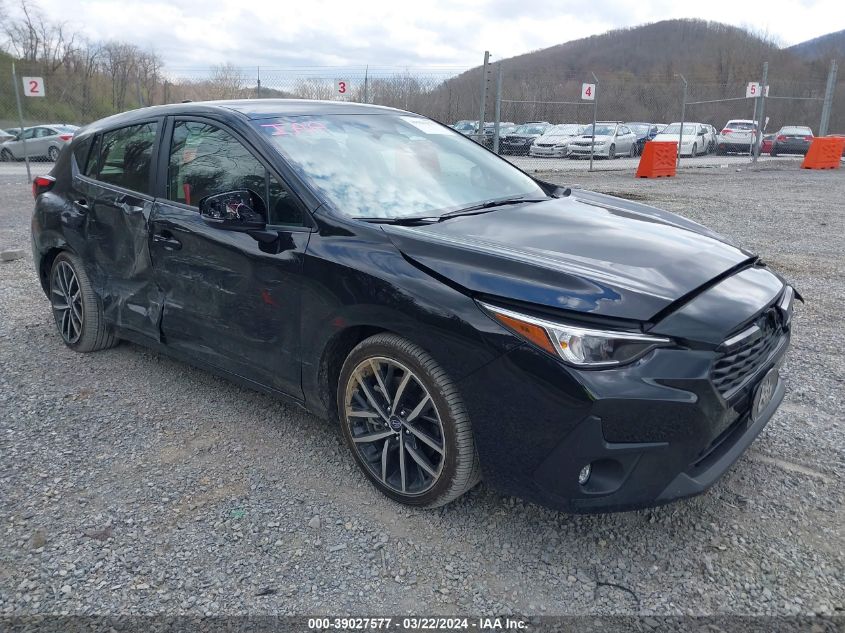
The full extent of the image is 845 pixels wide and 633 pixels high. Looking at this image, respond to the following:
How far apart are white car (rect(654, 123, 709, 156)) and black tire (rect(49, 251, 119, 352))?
25049 mm

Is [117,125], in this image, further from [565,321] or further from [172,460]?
[565,321]

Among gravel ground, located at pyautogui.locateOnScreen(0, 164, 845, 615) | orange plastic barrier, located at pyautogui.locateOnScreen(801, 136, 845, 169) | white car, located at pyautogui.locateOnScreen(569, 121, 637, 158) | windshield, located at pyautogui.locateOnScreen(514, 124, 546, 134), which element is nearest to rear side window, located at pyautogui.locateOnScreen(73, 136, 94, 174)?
gravel ground, located at pyautogui.locateOnScreen(0, 164, 845, 615)

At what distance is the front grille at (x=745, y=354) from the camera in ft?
7.77

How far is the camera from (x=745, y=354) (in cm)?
250

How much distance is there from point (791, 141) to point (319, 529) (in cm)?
3102

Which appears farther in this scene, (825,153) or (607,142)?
(607,142)

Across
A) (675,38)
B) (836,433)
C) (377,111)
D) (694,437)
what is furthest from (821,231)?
(675,38)

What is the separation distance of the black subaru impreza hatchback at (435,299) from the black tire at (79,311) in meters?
0.26

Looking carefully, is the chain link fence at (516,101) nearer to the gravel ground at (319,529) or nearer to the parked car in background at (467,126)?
the parked car in background at (467,126)

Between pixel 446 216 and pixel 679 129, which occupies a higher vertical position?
pixel 679 129

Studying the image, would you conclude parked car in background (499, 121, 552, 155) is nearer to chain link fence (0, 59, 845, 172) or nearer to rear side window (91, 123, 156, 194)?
chain link fence (0, 59, 845, 172)

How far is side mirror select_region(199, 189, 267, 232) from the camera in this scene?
10.2 ft

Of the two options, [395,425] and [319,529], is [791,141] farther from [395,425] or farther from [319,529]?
[319,529]

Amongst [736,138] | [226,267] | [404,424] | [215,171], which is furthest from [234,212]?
[736,138]
